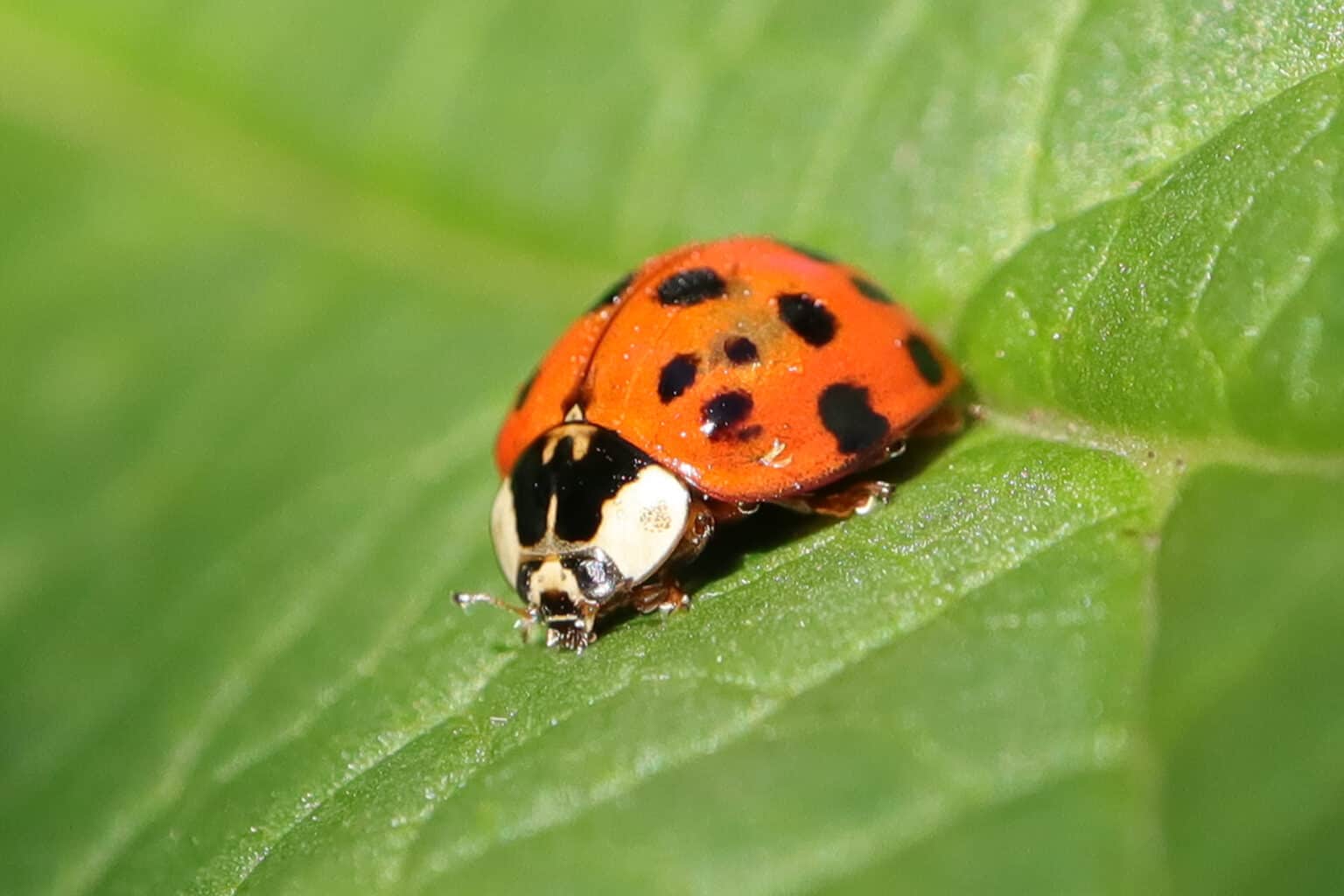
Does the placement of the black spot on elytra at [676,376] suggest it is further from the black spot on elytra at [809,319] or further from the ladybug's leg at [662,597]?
the ladybug's leg at [662,597]

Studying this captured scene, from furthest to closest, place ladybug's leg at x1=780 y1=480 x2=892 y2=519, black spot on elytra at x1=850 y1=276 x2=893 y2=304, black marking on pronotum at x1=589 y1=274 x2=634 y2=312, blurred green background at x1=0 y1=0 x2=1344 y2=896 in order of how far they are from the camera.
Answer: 1. black marking on pronotum at x1=589 y1=274 x2=634 y2=312
2. black spot on elytra at x1=850 y1=276 x2=893 y2=304
3. ladybug's leg at x1=780 y1=480 x2=892 y2=519
4. blurred green background at x1=0 y1=0 x2=1344 y2=896

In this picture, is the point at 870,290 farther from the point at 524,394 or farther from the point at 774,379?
the point at 524,394

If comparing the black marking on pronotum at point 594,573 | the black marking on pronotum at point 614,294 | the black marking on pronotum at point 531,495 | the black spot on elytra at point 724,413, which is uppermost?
the black marking on pronotum at point 614,294

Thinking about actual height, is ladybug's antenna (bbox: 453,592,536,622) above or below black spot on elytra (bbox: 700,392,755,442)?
below

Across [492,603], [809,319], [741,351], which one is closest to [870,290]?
[809,319]

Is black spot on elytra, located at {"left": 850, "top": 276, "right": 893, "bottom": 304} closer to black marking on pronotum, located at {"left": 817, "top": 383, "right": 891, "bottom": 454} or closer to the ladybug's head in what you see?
black marking on pronotum, located at {"left": 817, "top": 383, "right": 891, "bottom": 454}

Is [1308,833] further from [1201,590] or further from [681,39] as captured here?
[681,39]

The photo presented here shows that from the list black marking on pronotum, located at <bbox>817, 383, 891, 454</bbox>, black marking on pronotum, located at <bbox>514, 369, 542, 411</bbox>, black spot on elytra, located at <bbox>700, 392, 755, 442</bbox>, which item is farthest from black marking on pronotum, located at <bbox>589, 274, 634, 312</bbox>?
black marking on pronotum, located at <bbox>817, 383, 891, 454</bbox>

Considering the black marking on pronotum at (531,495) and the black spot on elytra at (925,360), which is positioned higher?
the black spot on elytra at (925,360)

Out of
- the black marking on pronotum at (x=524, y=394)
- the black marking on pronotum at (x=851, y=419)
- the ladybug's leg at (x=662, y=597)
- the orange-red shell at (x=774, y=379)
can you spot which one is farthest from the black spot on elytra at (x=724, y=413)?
the black marking on pronotum at (x=524, y=394)
